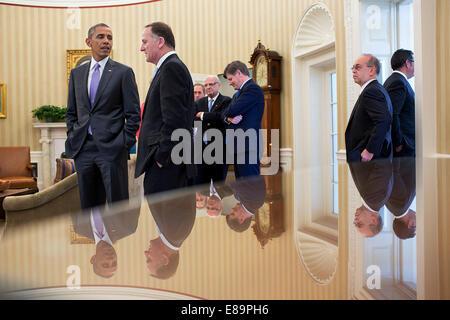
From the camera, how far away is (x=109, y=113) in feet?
7.86

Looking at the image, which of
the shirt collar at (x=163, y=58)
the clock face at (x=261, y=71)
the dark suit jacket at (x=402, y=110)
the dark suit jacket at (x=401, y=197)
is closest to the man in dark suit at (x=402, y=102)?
the dark suit jacket at (x=402, y=110)

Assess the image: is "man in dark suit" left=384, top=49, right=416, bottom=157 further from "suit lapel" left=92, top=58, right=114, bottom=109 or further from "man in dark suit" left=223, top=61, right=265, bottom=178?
"suit lapel" left=92, top=58, right=114, bottom=109

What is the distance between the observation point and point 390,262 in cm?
27

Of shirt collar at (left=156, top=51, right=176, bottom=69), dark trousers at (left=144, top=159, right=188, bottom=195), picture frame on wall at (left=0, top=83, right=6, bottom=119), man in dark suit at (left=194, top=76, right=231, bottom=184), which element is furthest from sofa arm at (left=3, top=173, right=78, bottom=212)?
picture frame on wall at (left=0, top=83, right=6, bottom=119)

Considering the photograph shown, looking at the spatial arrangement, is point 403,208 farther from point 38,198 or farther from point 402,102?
point 402,102

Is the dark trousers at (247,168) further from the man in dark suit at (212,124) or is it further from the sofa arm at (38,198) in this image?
the sofa arm at (38,198)

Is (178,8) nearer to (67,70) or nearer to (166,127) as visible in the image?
(67,70)

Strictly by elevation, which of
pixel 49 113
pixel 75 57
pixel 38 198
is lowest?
pixel 38 198

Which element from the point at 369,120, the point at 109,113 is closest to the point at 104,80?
the point at 109,113

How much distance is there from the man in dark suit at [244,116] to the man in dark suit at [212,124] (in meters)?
0.30

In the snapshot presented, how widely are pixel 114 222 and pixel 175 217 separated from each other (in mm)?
57

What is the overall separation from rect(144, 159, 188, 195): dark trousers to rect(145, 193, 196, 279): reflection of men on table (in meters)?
1.52
